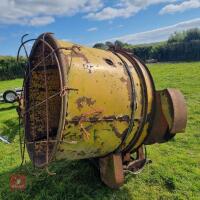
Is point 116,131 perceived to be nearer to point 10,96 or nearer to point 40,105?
point 40,105

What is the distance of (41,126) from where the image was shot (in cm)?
489

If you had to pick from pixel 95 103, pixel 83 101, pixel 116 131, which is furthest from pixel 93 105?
pixel 116 131

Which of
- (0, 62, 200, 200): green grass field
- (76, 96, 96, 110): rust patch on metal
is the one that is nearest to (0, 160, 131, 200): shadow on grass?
(0, 62, 200, 200): green grass field

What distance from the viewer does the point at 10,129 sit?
9.16 metres

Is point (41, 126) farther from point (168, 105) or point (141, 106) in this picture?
point (168, 105)

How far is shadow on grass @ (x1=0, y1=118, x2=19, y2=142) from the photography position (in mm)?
8473

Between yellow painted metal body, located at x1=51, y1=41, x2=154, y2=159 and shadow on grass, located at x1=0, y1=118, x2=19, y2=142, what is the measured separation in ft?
15.1

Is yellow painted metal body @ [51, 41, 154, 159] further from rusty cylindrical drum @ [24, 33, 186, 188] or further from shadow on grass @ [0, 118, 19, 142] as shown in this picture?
shadow on grass @ [0, 118, 19, 142]

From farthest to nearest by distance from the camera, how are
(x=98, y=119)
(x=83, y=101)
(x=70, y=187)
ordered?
(x=70, y=187)
(x=98, y=119)
(x=83, y=101)

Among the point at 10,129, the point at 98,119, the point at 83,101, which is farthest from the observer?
the point at 10,129

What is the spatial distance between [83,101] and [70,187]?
1887mm

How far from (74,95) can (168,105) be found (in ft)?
4.59

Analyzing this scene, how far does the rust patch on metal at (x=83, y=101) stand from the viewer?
3660mm

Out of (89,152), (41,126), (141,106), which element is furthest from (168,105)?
(41,126)
